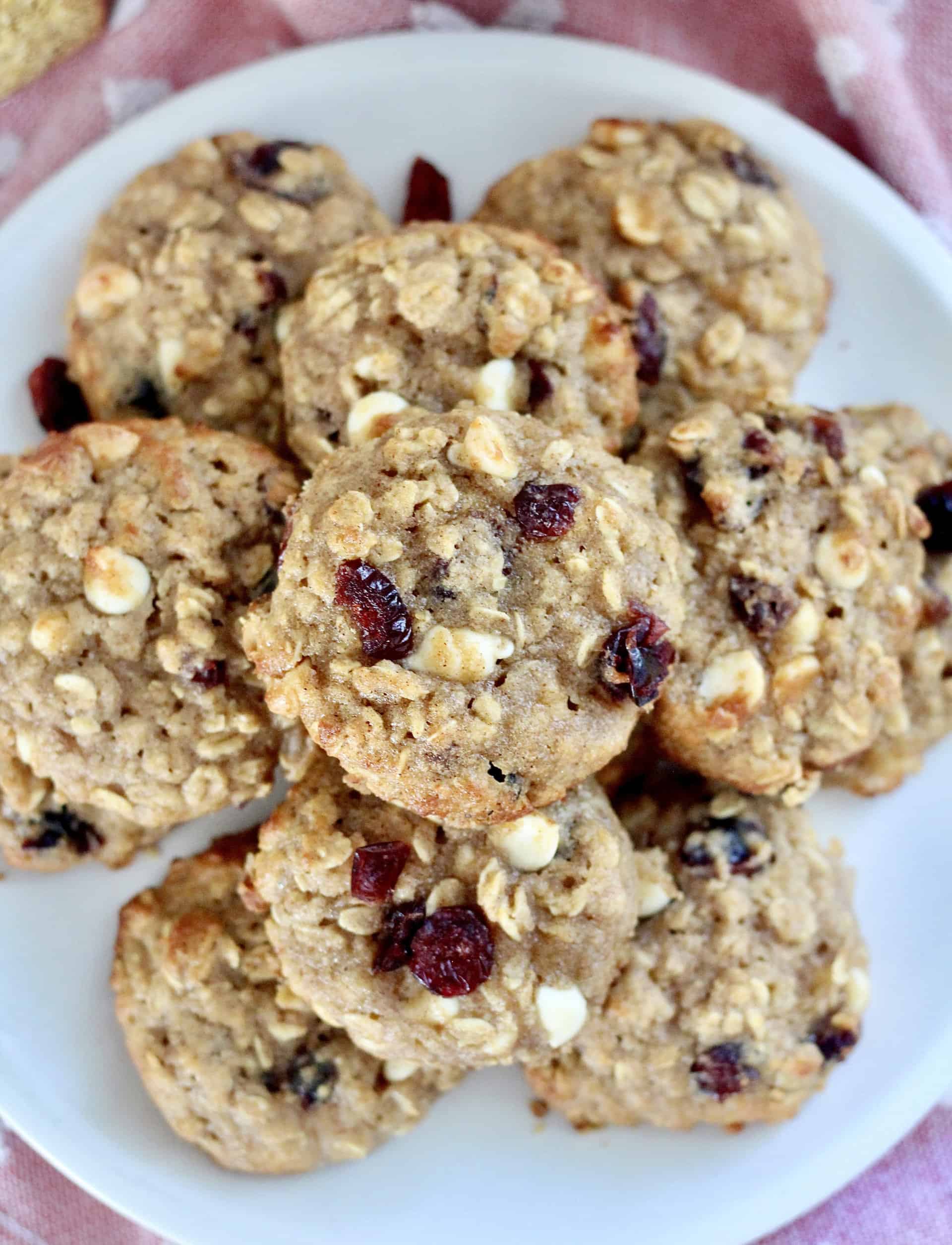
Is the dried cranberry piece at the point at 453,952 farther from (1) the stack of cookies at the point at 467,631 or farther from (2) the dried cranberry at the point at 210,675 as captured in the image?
(2) the dried cranberry at the point at 210,675

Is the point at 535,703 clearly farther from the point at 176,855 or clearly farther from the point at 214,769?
the point at 176,855

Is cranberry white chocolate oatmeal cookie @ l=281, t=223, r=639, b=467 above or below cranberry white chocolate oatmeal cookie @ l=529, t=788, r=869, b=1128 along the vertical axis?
above

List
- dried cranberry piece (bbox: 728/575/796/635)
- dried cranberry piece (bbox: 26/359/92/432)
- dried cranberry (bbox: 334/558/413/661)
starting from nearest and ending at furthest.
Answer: dried cranberry (bbox: 334/558/413/661) → dried cranberry piece (bbox: 728/575/796/635) → dried cranberry piece (bbox: 26/359/92/432)

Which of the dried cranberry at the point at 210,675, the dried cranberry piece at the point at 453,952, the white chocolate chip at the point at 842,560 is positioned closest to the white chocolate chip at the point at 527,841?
the dried cranberry piece at the point at 453,952

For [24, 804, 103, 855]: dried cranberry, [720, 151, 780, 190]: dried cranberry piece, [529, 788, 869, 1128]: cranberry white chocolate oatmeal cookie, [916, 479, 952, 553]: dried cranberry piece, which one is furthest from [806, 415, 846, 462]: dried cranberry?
[24, 804, 103, 855]: dried cranberry

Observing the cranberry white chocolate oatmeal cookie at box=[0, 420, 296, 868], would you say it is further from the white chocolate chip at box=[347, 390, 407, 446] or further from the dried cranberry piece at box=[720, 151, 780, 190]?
the dried cranberry piece at box=[720, 151, 780, 190]

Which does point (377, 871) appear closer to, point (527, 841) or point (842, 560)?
point (527, 841)
